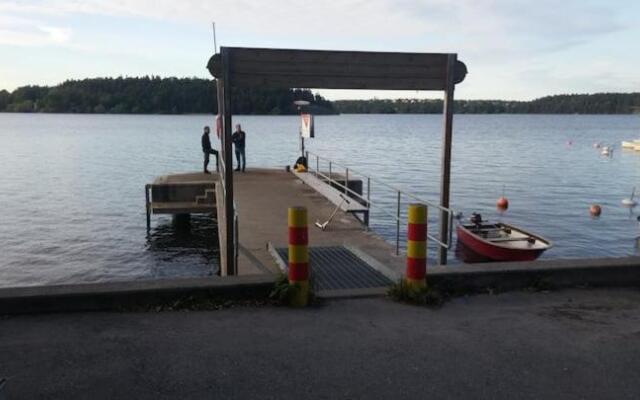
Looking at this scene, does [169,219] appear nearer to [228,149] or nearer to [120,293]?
[228,149]

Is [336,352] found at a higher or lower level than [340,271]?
higher

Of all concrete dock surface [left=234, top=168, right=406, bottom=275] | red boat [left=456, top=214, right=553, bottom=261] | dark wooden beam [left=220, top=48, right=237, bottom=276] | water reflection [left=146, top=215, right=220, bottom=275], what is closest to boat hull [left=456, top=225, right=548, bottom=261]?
red boat [left=456, top=214, right=553, bottom=261]

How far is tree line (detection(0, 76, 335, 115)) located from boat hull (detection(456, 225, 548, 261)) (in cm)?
13593

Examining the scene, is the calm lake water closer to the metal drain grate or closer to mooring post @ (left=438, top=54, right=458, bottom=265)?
the metal drain grate

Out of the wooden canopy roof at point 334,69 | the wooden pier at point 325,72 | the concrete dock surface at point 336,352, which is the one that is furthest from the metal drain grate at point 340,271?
the wooden canopy roof at point 334,69

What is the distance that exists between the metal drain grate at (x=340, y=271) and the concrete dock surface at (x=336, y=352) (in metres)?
1.08

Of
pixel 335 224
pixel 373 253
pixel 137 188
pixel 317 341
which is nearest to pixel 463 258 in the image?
pixel 335 224

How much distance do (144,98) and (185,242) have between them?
160577mm

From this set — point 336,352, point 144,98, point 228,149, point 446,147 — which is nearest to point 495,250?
point 446,147

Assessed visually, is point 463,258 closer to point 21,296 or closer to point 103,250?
point 103,250

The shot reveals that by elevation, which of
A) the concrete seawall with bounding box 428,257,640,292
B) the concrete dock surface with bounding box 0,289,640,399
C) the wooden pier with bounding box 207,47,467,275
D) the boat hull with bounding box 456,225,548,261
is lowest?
the boat hull with bounding box 456,225,548,261

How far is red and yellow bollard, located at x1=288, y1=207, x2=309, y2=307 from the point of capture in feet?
19.7

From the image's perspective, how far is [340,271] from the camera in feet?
26.7

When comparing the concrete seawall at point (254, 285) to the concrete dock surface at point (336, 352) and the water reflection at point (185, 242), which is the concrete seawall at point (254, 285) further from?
the water reflection at point (185, 242)
